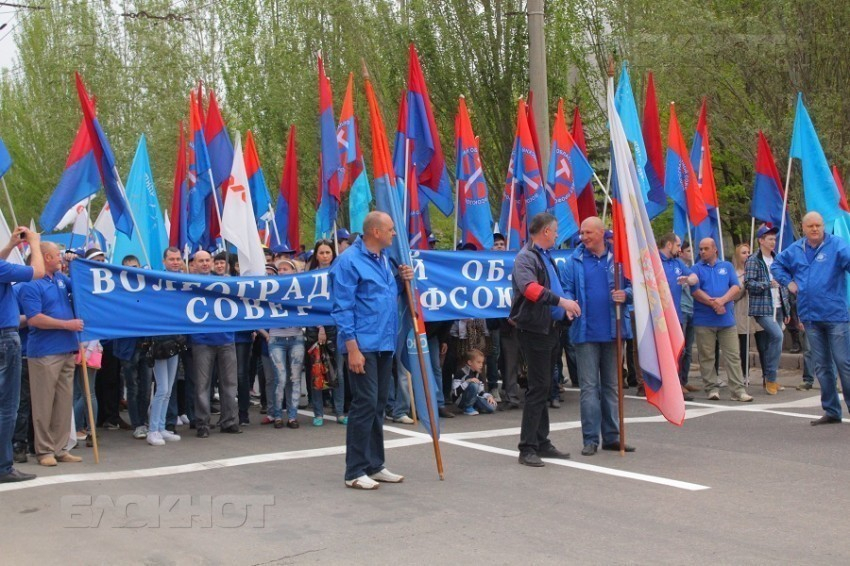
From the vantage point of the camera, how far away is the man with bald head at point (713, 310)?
12922 millimetres

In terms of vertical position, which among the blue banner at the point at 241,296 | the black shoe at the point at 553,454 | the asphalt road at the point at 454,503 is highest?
the blue banner at the point at 241,296

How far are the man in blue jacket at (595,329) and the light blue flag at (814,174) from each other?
4355 mm

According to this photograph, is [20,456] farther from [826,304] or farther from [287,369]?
[826,304]

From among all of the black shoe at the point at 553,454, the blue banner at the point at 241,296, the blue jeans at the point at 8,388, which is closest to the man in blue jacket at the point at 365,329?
the black shoe at the point at 553,454

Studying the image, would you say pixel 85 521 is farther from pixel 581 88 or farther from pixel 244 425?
pixel 581 88

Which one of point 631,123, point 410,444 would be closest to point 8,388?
point 410,444

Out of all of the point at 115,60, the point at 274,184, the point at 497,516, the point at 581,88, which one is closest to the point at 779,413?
the point at 497,516

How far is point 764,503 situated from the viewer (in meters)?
7.13

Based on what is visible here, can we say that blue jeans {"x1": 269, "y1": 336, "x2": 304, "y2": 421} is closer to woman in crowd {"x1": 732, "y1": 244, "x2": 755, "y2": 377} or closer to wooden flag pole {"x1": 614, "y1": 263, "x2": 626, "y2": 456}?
wooden flag pole {"x1": 614, "y1": 263, "x2": 626, "y2": 456}

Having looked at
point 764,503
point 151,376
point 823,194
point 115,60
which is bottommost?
point 764,503

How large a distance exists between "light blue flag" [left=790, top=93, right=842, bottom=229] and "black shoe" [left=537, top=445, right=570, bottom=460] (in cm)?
531

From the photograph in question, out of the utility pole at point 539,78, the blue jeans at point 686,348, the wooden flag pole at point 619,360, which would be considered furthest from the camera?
Result: the utility pole at point 539,78

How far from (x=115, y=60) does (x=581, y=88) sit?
16928mm

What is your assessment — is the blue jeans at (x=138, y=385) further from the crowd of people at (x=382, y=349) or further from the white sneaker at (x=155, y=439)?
the white sneaker at (x=155, y=439)
